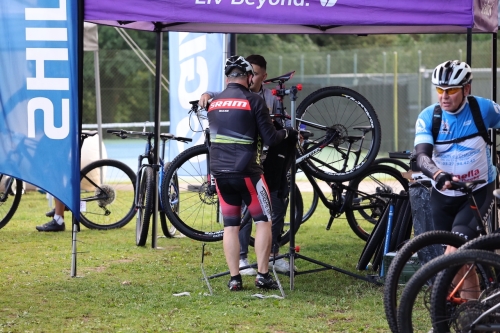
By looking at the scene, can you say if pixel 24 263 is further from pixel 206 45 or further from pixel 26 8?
pixel 206 45

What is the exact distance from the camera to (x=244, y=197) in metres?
6.93

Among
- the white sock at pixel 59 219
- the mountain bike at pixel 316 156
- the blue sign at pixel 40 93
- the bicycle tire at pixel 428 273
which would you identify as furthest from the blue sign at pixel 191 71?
the bicycle tire at pixel 428 273

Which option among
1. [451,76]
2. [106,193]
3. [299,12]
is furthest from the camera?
[106,193]

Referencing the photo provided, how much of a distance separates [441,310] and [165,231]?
18.5ft

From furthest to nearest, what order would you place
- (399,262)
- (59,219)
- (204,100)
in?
1. (59,219)
2. (204,100)
3. (399,262)

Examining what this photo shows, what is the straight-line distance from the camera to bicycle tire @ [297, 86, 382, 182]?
25.3ft

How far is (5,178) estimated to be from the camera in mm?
10547

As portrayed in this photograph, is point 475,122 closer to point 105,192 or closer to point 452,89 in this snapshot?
point 452,89

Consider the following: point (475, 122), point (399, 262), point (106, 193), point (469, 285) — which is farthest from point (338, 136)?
point (106, 193)

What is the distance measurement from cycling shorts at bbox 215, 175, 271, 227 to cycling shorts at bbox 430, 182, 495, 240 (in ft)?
4.92

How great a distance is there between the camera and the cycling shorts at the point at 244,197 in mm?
6852

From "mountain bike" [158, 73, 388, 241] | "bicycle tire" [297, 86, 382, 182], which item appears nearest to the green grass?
"mountain bike" [158, 73, 388, 241]

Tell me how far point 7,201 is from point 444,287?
715 centimetres

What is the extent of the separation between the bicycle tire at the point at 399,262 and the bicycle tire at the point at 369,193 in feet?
12.0
